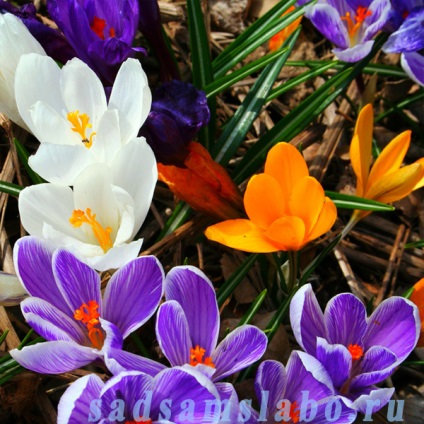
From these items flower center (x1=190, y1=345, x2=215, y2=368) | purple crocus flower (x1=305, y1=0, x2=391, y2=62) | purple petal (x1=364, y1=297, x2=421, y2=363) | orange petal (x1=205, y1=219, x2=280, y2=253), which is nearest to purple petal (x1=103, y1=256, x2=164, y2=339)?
flower center (x1=190, y1=345, x2=215, y2=368)

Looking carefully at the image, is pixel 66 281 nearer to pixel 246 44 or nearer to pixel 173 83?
pixel 173 83

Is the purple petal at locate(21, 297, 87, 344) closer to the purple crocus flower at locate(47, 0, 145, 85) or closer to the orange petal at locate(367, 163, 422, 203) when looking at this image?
the purple crocus flower at locate(47, 0, 145, 85)

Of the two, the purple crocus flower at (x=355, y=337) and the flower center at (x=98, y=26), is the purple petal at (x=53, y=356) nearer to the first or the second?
the purple crocus flower at (x=355, y=337)

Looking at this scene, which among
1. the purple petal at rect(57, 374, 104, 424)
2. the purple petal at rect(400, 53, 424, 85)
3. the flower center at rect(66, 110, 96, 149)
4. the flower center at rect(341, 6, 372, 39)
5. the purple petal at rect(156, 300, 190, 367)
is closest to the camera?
the purple petal at rect(57, 374, 104, 424)

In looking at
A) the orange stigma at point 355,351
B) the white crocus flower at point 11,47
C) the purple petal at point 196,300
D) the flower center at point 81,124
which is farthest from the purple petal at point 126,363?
the white crocus flower at point 11,47

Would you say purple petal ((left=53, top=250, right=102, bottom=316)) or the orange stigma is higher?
purple petal ((left=53, top=250, right=102, bottom=316))

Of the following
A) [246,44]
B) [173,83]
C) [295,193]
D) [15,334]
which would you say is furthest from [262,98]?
[15,334]

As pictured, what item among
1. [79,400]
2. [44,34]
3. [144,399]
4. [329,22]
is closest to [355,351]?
[144,399]
